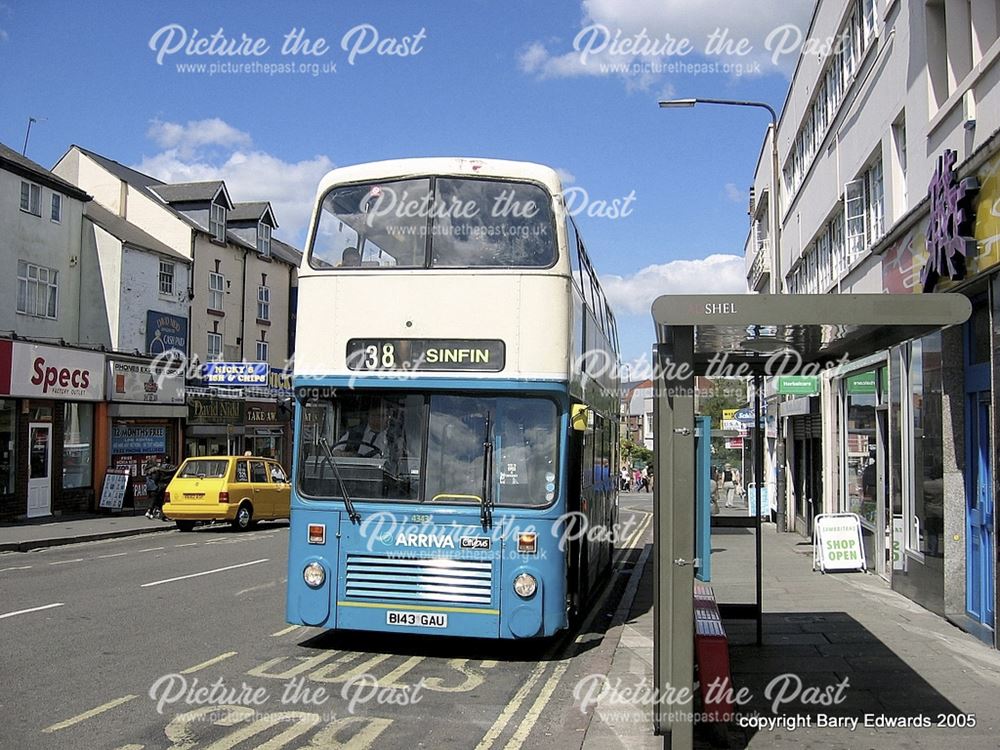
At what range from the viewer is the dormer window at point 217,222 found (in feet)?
129

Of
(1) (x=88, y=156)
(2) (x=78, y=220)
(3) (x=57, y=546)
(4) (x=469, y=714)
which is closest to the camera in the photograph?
(4) (x=469, y=714)

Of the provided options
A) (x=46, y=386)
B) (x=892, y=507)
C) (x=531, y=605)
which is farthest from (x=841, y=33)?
(x=46, y=386)

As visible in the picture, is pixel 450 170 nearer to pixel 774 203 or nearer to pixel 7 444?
pixel 774 203

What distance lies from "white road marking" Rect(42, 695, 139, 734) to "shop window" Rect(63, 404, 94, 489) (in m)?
22.5

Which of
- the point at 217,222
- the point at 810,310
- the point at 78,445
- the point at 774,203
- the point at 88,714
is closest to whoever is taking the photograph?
the point at 810,310

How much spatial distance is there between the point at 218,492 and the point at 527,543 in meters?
17.0

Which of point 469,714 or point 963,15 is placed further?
point 963,15

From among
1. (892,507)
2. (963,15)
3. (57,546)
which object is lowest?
(57,546)

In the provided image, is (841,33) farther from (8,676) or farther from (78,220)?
(78,220)

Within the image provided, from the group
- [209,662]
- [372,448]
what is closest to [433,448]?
[372,448]

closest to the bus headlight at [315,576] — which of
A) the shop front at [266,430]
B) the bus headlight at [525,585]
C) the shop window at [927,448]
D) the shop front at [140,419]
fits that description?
the bus headlight at [525,585]

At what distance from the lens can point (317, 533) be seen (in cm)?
903

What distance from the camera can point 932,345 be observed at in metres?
11.2

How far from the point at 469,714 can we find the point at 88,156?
3589 cm
